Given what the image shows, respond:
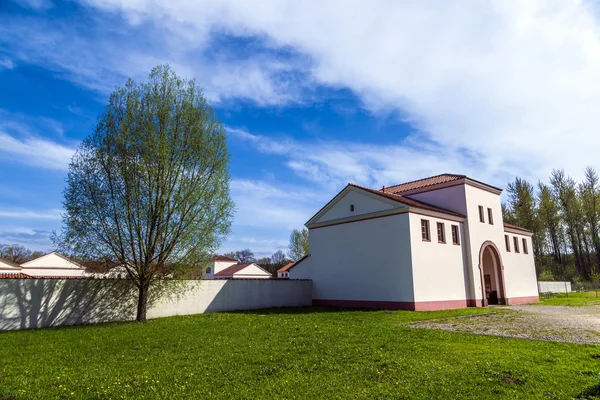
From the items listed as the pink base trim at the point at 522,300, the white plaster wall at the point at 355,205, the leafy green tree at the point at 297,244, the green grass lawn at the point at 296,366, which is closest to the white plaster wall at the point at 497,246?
the pink base trim at the point at 522,300

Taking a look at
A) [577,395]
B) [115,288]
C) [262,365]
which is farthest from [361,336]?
[115,288]

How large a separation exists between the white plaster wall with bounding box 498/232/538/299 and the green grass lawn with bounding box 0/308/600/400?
18.3 metres

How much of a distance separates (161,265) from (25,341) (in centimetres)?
573

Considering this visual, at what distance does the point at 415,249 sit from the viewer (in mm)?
20516

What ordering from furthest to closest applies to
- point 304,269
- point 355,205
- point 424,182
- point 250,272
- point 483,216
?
point 250,272, point 424,182, point 304,269, point 483,216, point 355,205

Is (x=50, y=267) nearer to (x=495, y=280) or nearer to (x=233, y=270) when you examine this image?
(x=233, y=270)

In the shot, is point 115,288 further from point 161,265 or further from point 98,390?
point 98,390

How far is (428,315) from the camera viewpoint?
17375 mm

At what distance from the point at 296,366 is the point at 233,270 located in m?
61.4

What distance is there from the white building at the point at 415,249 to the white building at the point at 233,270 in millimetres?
38557

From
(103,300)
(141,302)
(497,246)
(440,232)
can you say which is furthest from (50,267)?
(497,246)

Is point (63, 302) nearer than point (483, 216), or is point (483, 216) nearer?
point (63, 302)

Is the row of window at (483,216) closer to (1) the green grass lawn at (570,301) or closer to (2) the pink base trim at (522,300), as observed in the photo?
(2) the pink base trim at (522,300)

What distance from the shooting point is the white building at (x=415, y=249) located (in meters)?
20.8
